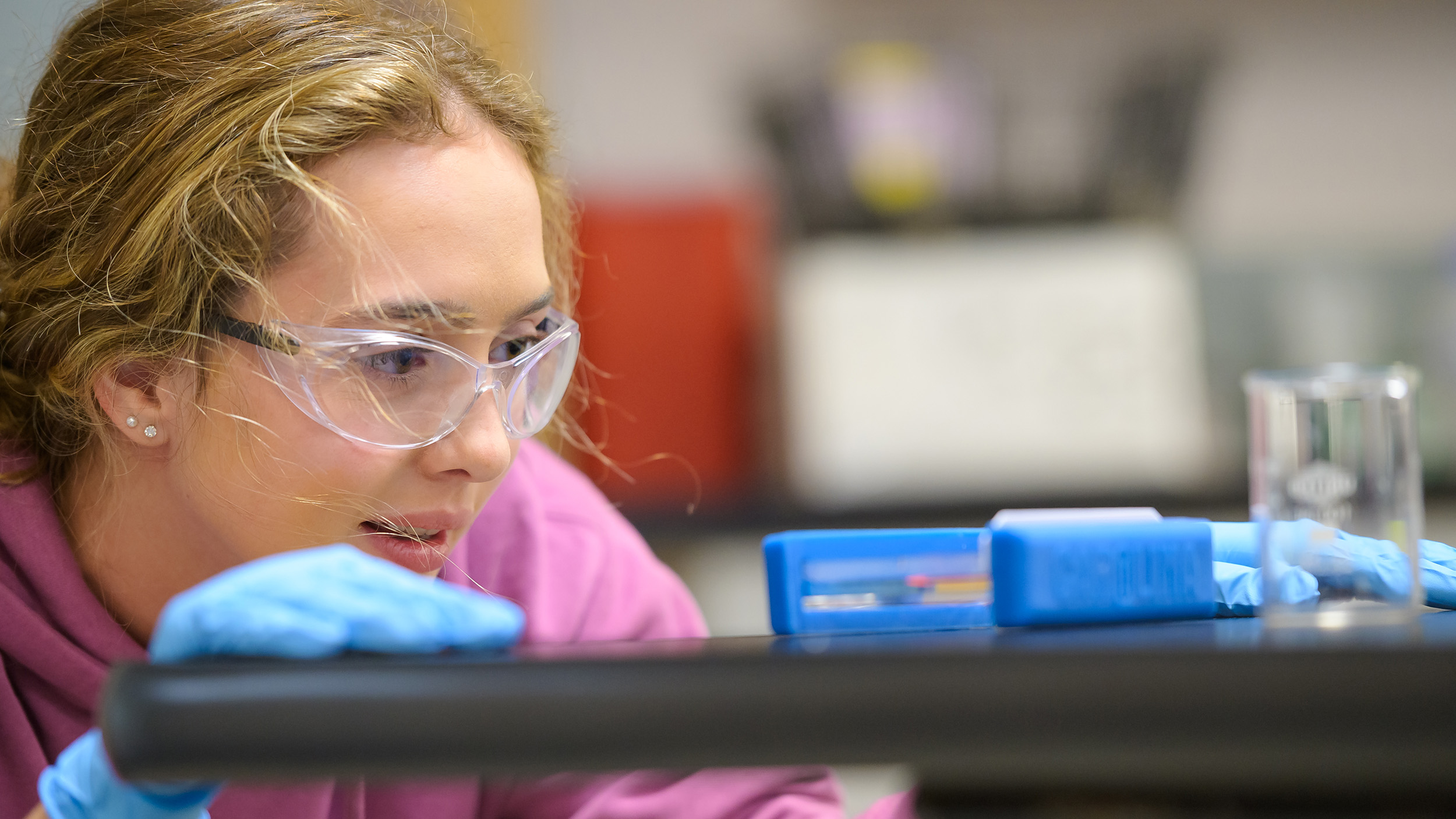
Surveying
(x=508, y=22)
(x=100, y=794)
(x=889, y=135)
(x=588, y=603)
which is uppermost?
(x=508, y=22)

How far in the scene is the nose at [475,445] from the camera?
829 millimetres

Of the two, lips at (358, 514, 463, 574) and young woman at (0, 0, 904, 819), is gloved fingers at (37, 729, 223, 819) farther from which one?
lips at (358, 514, 463, 574)

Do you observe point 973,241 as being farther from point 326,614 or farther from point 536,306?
point 326,614

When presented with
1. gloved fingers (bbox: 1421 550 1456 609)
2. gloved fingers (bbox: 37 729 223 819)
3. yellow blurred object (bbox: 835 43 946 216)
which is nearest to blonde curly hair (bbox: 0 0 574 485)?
gloved fingers (bbox: 37 729 223 819)

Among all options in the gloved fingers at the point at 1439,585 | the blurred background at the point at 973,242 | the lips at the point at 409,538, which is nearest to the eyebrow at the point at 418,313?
the lips at the point at 409,538

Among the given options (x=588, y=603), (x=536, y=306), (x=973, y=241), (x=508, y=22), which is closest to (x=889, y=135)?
(x=973, y=241)

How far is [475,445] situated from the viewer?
829 mm

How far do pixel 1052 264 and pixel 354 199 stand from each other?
151 cm

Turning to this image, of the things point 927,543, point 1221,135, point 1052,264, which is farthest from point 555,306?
point 1221,135

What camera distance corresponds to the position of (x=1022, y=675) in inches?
16.9

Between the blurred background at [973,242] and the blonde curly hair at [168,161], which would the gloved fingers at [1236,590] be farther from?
the blurred background at [973,242]

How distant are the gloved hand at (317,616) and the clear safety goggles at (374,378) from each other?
25cm

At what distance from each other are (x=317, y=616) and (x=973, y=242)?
1750 millimetres

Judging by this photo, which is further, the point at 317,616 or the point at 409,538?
the point at 409,538
